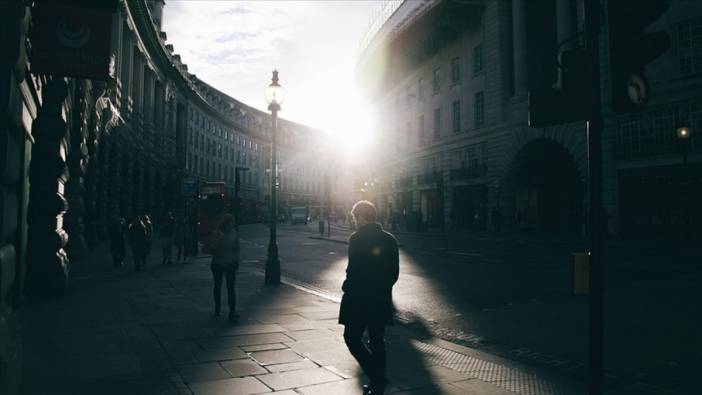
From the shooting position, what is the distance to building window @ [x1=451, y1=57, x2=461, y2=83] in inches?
1640

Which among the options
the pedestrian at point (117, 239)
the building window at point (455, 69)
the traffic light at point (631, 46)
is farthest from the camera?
the building window at point (455, 69)

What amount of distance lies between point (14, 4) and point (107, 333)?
4376mm

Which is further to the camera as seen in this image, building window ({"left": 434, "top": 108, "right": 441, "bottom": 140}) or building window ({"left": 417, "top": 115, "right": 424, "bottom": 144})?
building window ({"left": 417, "top": 115, "right": 424, "bottom": 144})

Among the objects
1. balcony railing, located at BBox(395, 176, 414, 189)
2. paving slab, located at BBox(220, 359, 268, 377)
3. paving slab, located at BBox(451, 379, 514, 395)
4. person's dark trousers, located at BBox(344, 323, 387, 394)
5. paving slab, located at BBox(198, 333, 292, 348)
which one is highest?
balcony railing, located at BBox(395, 176, 414, 189)

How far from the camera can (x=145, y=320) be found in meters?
7.57

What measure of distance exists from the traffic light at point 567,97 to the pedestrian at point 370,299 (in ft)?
5.66

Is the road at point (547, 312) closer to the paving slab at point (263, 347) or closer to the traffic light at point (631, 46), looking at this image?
the paving slab at point (263, 347)

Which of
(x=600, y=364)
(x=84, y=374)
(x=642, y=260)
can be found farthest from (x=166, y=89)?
(x=600, y=364)

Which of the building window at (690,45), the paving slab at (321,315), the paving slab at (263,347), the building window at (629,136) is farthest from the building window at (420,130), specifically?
the paving slab at (263,347)

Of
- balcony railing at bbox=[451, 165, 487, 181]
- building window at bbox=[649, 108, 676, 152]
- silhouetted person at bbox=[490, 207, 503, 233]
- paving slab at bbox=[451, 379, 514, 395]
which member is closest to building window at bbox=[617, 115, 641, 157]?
building window at bbox=[649, 108, 676, 152]

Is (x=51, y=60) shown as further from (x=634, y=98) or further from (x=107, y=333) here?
(x=634, y=98)

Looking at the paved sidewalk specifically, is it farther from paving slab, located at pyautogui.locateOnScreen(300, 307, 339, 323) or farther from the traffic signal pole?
the traffic signal pole

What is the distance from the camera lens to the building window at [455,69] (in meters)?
41.7

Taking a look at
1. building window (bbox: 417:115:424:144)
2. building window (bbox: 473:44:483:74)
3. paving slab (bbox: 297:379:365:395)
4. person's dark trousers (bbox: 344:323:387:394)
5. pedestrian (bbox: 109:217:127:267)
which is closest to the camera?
person's dark trousers (bbox: 344:323:387:394)
